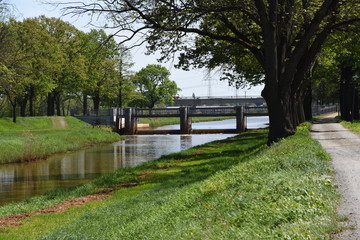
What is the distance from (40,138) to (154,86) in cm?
7342

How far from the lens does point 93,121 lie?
78188mm

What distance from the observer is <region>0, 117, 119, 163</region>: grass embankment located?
3941cm

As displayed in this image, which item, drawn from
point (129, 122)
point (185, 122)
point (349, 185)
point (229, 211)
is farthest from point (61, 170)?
point (129, 122)

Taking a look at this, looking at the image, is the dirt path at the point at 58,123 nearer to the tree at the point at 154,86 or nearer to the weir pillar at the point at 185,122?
the weir pillar at the point at 185,122

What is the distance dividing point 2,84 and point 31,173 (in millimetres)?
10993

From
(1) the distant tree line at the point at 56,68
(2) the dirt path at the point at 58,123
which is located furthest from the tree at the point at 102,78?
(2) the dirt path at the point at 58,123

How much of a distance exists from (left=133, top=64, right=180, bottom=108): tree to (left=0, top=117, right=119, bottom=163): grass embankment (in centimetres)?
4307

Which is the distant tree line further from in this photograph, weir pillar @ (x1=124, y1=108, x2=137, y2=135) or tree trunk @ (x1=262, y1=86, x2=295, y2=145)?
tree trunk @ (x1=262, y1=86, x2=295, y2=145)

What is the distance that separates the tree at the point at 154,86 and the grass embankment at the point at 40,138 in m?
43.1

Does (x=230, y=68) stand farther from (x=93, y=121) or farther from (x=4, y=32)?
(x=93, y=121)

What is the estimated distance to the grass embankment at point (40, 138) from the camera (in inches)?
1551

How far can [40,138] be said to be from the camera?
1847 inches

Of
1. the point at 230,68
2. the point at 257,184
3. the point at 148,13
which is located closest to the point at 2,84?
the point at 230,68

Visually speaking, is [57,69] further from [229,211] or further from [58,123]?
[229,211]
